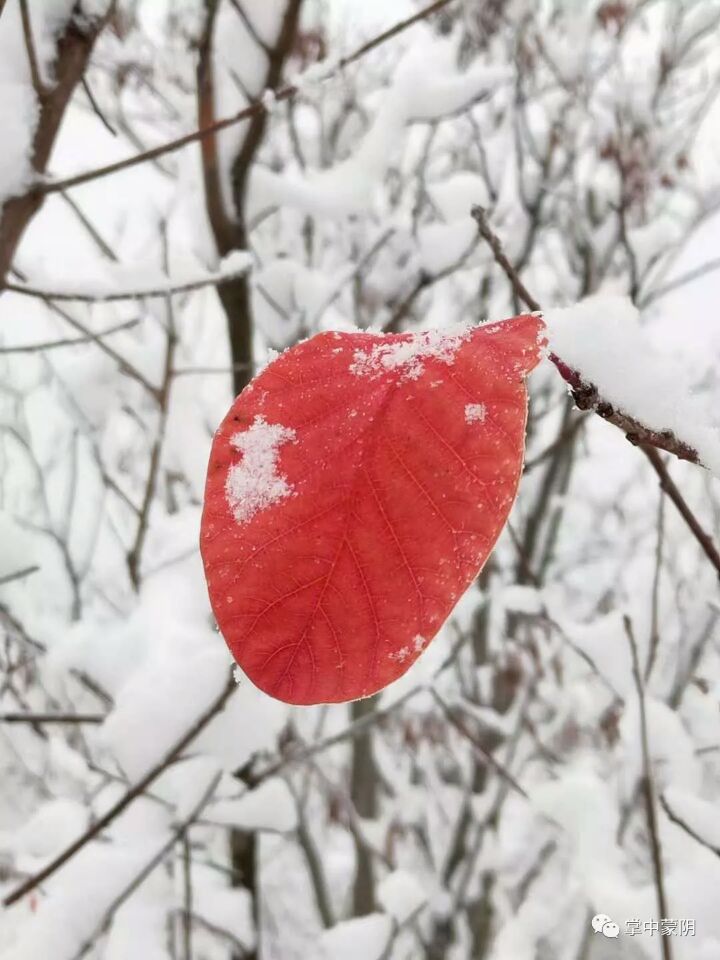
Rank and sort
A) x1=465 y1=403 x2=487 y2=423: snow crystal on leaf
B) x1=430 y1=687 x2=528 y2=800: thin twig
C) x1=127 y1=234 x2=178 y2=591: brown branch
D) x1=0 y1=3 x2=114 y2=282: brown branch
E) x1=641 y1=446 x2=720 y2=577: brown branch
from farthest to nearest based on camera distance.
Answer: x1=127 y1=234 x2=178 y2=591: brown branch → x1=430 y1=687 x2=528 y2=800: thin twig → x1=0 y1=3 x2=114 y2=282: brown branch → x1=641 y1=446 x2=720 y2=577: brown branch → x1=465 y1=403 x2=487 y2=423: snow crystal on leaf

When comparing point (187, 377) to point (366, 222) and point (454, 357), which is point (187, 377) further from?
point (454, 357)

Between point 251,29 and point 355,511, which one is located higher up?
point 251,29

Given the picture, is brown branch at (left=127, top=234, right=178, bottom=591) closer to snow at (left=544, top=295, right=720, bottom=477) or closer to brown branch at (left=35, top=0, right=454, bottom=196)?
brown branch at (left=35, top=0, right=454, bottom=196)

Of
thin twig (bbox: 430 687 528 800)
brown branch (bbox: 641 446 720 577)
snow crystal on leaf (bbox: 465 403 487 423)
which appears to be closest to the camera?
snow crystal on leaf (bbox: 465 403 487 423)

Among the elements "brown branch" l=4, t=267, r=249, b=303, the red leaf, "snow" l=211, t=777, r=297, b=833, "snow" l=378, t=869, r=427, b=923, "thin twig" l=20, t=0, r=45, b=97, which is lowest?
"snow" l=378, t=869, r=427, b=923

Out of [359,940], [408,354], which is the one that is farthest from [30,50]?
[359,940]

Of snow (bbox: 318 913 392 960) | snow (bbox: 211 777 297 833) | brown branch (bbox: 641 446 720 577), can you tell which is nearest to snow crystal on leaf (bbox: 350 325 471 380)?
brown branch (bbox: 641 446 720 577)

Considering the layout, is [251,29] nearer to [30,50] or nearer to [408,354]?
[30,50]

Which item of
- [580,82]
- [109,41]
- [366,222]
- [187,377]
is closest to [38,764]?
[187,377]
